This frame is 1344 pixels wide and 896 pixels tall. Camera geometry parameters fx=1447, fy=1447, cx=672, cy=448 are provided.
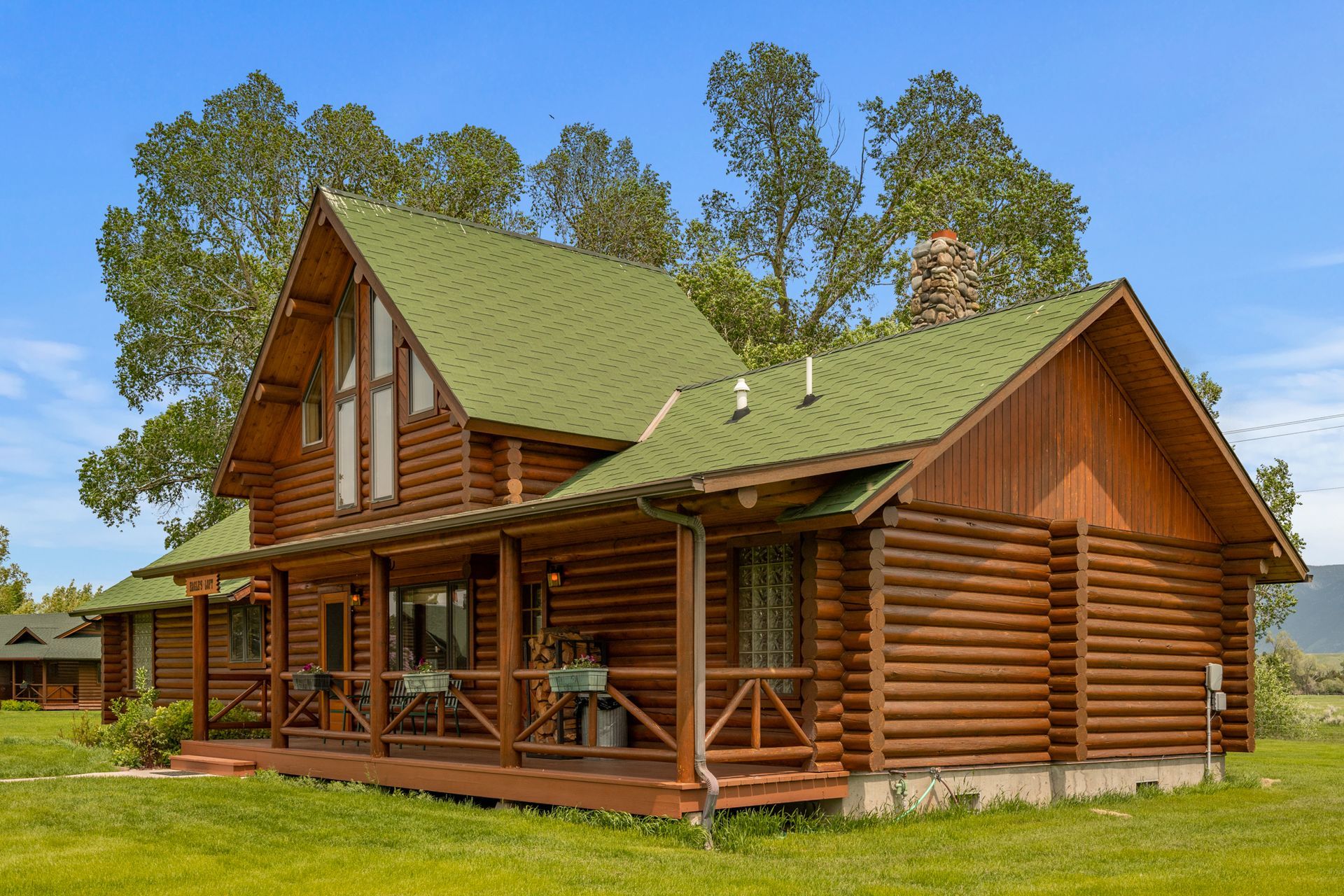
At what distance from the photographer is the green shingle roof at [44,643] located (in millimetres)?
57531

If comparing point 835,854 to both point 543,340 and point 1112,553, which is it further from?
point 543,340

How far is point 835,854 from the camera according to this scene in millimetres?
12047

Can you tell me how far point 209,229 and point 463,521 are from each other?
29543mm

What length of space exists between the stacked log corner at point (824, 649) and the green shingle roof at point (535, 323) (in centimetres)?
516

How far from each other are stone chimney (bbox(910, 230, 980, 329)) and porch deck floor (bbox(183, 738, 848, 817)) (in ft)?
29.7

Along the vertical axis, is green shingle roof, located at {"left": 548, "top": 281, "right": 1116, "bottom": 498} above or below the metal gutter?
above

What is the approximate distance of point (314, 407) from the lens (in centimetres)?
2261

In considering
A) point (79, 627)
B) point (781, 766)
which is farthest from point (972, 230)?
point (79, 627)

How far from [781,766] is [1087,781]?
4213 millimetres

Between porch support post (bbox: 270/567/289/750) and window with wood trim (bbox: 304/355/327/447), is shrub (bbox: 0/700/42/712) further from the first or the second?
porch support post (bbox: 270/567/289/750)

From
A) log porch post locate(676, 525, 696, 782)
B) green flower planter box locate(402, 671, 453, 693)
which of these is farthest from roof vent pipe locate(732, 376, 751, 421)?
log porch post locate(676, 525, 696, 782)

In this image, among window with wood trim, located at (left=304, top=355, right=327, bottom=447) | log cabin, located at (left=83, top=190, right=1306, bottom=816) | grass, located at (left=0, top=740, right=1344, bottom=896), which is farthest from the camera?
window with wood trim, located at (left=304, top=355, right=327, bottom=447)

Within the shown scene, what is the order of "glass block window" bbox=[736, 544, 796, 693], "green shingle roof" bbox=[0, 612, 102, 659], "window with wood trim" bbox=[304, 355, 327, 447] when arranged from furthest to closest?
"green shingle roof" bbox=[0, 612, 102, 659] < "window with wood trim" bbox=[304, 355, 327, 447] < "glass block window" bbox=[736, 544, 796, 693]

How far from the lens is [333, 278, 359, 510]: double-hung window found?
20.8 meters
